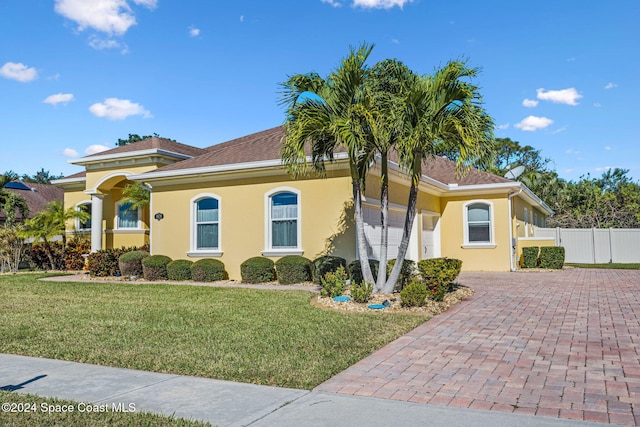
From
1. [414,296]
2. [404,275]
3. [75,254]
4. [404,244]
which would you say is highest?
[404,244]

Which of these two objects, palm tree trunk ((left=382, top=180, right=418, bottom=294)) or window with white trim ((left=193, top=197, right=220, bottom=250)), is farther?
window with white trim ((left=193, top=197, right=220, bottom=250))

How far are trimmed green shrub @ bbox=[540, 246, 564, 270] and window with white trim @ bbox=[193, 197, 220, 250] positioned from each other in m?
13.7

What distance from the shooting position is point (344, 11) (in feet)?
52.3

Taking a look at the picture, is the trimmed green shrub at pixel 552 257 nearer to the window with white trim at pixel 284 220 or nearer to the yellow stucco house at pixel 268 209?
the yellow stucco house at pixel 268 209

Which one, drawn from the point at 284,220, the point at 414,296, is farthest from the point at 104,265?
the point at 414,296

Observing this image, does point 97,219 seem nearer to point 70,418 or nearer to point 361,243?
point 361,243

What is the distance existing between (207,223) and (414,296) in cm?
891

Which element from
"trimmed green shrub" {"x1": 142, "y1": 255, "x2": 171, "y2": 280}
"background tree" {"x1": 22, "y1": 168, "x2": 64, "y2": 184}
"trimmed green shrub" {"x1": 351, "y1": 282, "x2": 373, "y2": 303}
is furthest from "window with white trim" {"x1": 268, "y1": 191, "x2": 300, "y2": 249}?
"background tree" {"x1": 22, "y1": 168, "x2": 64, "y2": 184}

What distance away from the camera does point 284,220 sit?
15258 mm

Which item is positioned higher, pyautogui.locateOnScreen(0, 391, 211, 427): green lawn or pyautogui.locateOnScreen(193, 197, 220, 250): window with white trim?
pyautogui.locateOnScreen(193, 197, 220, 250): window with white trim

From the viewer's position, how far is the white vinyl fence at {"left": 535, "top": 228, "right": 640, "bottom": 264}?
26719mm

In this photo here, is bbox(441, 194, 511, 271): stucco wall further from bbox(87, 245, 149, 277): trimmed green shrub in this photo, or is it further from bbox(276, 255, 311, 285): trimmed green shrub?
bbox(87, 245, 149, 277): trimmed green shrub

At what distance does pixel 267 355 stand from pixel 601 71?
1875cm

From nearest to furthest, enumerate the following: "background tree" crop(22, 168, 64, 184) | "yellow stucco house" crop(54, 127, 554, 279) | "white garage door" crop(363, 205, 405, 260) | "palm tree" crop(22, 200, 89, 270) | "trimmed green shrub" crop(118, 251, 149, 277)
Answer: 1. "white garage door" crop(363, 205, 405, 260)
2. "yellow stucco house" crop(54, 127, 554, 279)
3. "trimmed green shrub" crop(118, 251, 149, 277)
4. "palm tree" crop(22, 200, 89, 270)
5. "background tree" crop(22, 168, 64, 184)
